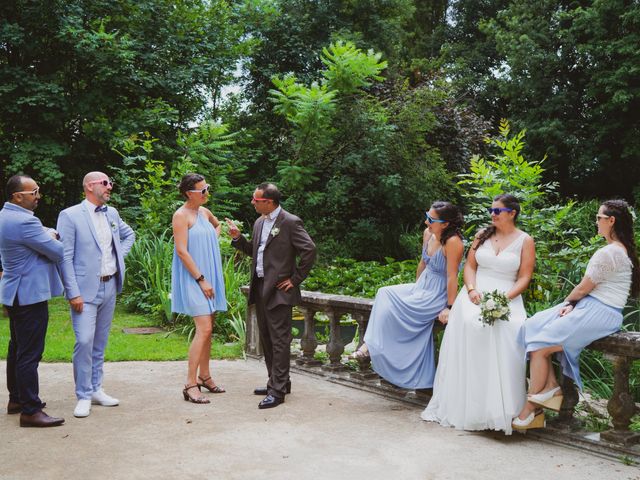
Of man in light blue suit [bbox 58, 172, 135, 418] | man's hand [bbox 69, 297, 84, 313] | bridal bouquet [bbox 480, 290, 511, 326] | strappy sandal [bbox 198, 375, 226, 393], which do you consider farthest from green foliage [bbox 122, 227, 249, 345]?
bridal bouquet [bbox 480, 290, 511, 326]

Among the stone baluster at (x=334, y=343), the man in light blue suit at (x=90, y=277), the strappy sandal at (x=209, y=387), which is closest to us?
the man in light blue suit at (x=90, y=277)

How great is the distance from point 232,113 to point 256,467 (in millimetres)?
15457

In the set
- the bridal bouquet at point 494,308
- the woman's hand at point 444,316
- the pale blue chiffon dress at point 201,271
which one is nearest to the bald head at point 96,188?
the pale blue chiffon dress at point 201,271

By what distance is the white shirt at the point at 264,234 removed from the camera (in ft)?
19.6

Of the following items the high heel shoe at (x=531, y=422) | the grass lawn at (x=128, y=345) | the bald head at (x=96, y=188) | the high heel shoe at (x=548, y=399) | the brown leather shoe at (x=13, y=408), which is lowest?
the grass lawn at (x=128, y=345)

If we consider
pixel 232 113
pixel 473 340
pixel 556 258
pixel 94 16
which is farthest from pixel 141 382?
pixel 232 113

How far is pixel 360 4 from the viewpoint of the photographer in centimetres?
1962

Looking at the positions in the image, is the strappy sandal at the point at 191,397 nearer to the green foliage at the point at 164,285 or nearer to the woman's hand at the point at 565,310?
the green foliage at the point at 164,285

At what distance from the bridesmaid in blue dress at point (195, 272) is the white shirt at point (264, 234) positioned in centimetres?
40

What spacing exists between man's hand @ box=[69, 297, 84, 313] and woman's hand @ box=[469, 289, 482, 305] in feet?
10.2

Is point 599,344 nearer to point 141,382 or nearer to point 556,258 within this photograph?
point 556,258

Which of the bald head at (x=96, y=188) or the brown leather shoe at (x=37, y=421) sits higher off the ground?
the bald head at (x=96, y=188)

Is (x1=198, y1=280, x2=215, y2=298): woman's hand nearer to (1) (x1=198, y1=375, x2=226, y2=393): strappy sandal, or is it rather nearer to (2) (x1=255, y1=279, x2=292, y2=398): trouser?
(2) (x1=255, y1=279, x2=292, y2=398): trouser

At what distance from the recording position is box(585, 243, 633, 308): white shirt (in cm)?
448
